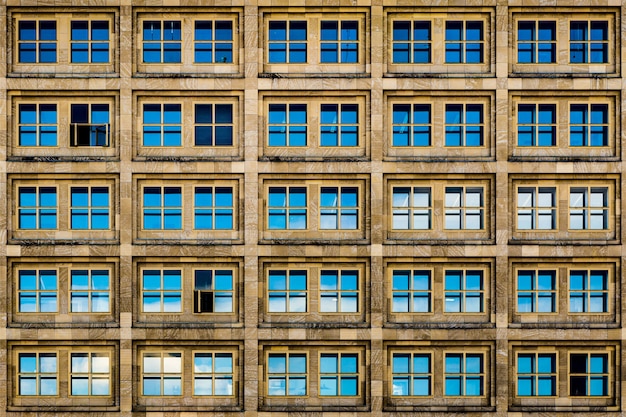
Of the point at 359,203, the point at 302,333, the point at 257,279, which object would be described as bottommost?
the point at 302,333

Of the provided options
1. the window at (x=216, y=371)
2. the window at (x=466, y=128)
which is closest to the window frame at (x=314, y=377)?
the window at (x=216, y=371)

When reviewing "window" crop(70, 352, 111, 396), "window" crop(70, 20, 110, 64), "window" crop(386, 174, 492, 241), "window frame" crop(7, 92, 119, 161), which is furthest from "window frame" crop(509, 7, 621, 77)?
"window" crop(70, 352, 111, 396)

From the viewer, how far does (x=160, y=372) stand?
1675cm

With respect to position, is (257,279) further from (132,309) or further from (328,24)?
(328,24)

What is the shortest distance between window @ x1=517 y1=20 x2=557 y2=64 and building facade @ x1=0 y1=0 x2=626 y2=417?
0.06 meters

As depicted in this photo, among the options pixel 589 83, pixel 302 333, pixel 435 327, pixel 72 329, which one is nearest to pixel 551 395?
pixel 435 327

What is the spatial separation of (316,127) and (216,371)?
7.86 meters

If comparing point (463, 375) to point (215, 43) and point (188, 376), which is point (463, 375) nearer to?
point (188, 376)

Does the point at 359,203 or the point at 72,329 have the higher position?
the point at 359,203

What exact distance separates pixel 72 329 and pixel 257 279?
5.59m

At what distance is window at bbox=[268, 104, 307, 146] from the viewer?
16953mm

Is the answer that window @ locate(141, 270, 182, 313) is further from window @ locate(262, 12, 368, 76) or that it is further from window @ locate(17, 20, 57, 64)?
window @ locate(17, 20, 57, 64)

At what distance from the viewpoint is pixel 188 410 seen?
1662cm

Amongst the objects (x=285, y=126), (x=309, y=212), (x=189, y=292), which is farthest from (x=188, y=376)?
(x=285, y=126)
